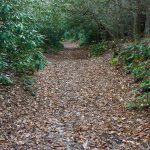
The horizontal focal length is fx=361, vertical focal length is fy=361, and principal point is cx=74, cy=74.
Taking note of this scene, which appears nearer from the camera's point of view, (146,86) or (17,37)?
(17,37)

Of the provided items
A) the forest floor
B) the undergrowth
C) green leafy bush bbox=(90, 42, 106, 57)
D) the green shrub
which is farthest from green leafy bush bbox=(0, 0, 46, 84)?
green leafy bush bbox=(90, 42, 106, 57)

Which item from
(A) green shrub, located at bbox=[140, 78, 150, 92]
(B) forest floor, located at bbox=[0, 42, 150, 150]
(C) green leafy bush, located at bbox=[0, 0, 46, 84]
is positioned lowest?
(B) forest floor, located at bbox=[0, 42, 150, 150]

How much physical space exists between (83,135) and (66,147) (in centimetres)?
73

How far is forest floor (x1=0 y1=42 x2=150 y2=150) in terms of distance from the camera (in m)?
6.88

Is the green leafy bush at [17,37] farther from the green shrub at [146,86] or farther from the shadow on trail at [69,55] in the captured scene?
the shadow on trail at [69,55]

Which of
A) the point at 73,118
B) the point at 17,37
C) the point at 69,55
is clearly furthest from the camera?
the point at 69,55

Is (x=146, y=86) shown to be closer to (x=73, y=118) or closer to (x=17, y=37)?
(x=73, y=118)

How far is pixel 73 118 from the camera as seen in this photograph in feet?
27.9

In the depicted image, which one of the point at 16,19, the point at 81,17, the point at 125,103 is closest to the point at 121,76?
the point at 125,103

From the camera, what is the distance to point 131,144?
22.2 ft

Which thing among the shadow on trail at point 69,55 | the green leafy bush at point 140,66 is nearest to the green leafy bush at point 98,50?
the shadow on trail at point 69,55

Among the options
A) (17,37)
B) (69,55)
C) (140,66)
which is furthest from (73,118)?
(69,55)

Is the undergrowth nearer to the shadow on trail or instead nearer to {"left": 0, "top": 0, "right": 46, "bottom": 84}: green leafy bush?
{"left": 0, "top": 0, "right": 46, "bottom": 84}: green leafy bush

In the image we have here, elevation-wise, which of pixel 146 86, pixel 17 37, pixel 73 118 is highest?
pixel 17 37
